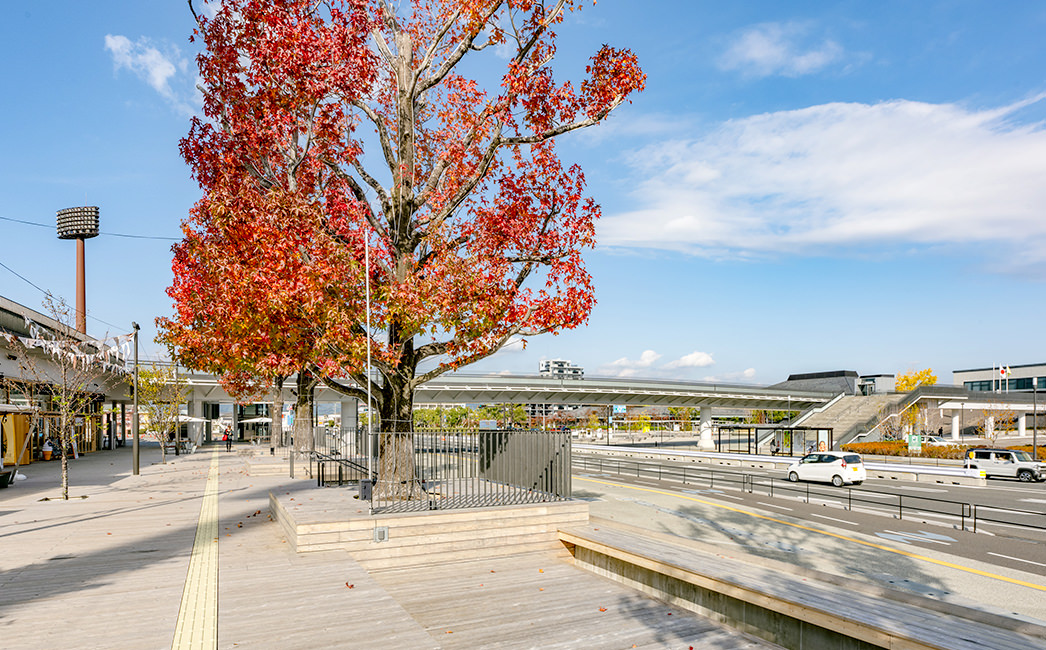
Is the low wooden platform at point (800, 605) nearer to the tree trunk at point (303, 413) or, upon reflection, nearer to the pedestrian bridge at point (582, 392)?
the tree trunk at point (303, 413)

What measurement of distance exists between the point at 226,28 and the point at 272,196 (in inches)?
155

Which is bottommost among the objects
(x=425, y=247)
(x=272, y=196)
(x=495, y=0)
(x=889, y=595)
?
(x=889, y=595)

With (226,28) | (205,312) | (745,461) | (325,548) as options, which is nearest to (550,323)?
(325,548)

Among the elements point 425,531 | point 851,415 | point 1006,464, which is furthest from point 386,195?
point 851,415

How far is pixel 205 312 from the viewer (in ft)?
66.1

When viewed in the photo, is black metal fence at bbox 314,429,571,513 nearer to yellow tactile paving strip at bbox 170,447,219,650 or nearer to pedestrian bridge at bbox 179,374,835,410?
yellow tactile paving strip at bbox 170,447,219,650

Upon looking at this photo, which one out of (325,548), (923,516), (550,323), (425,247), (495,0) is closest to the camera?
(325,548)

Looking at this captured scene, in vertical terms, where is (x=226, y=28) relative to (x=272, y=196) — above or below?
above

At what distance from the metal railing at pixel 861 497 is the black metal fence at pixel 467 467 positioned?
9367 millimetres

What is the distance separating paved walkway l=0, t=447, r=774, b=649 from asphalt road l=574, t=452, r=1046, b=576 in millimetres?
11265

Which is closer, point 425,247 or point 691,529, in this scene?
point 425,247

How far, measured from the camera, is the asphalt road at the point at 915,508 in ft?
56.7

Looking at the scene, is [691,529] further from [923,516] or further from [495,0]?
[495,0]

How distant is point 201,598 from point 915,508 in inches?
828
